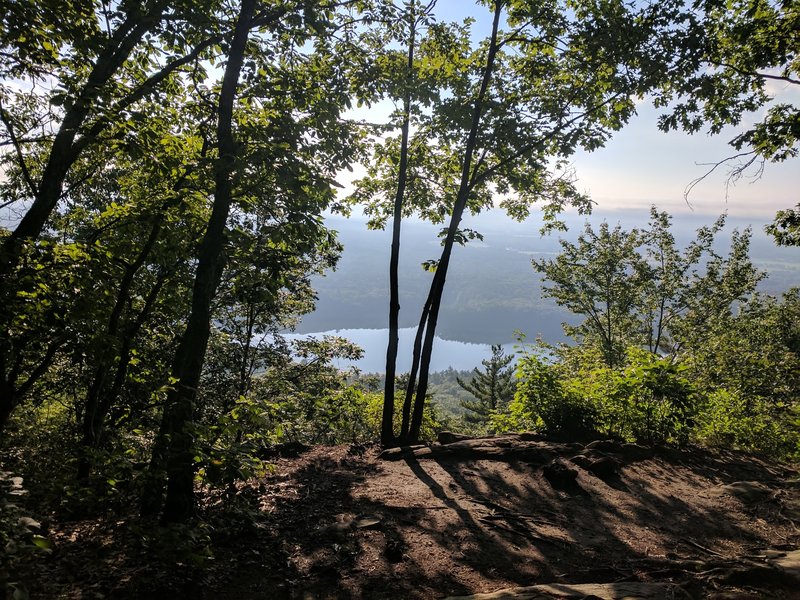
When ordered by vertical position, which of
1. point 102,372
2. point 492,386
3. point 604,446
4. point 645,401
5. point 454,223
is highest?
point 454,223

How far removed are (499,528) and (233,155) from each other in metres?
6.57

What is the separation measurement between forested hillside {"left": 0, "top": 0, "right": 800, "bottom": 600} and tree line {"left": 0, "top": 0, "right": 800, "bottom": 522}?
2.6 inches

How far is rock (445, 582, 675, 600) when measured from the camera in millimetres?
4148

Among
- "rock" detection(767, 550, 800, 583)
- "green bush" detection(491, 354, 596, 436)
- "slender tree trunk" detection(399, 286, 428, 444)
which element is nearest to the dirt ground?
"rock" detection(767, 550, 800, 583)

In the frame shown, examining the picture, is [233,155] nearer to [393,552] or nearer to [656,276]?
[393,552]

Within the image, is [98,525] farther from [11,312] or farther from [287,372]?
[287,372]

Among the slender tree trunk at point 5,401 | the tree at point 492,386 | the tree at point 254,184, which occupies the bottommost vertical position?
the tree at point 492,386

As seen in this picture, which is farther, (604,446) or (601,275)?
(601,275)

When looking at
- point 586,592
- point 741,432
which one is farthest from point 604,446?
point 586,592

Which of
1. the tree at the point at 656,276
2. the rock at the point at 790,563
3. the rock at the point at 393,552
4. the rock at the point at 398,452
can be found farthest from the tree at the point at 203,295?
the tree at the point at 656,276

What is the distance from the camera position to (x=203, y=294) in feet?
18.0

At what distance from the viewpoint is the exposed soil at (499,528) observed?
471 cm

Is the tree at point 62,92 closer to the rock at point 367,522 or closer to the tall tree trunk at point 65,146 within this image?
the tall tree trunk at point 65,146

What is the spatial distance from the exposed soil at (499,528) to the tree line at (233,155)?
1293 millimetres
